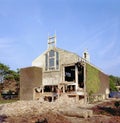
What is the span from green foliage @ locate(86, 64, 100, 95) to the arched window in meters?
5.49

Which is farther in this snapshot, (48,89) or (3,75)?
(3,75)

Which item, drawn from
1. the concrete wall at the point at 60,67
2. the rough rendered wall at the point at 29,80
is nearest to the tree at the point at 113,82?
the concrete wall at the point at 60,67

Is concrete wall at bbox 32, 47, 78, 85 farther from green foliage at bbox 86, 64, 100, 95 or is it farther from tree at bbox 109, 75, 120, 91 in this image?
tree at bbox 109, 75, 120, 91

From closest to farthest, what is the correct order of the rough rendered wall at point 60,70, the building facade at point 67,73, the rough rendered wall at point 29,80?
the building facade at point 67,73, the rough rendered wall at point 60,70, the rough rendered wall at point 29,80

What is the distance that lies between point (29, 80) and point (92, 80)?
36.1ft

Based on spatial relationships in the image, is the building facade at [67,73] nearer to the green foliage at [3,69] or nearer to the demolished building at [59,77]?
the demolished building at [59,77]

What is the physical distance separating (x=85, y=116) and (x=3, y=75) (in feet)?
120

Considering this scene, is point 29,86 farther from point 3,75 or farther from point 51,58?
point 3,75

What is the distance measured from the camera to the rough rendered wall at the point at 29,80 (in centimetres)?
4009

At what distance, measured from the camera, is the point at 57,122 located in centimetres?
1470

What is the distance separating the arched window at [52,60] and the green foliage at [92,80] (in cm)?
549

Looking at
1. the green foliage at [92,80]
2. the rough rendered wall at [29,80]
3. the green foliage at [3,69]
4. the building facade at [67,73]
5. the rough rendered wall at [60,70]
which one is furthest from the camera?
the green foliage at [3,69]

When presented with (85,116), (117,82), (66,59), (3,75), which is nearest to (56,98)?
(66,59)

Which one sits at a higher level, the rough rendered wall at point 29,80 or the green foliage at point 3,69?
the green foliage at point 3,69
